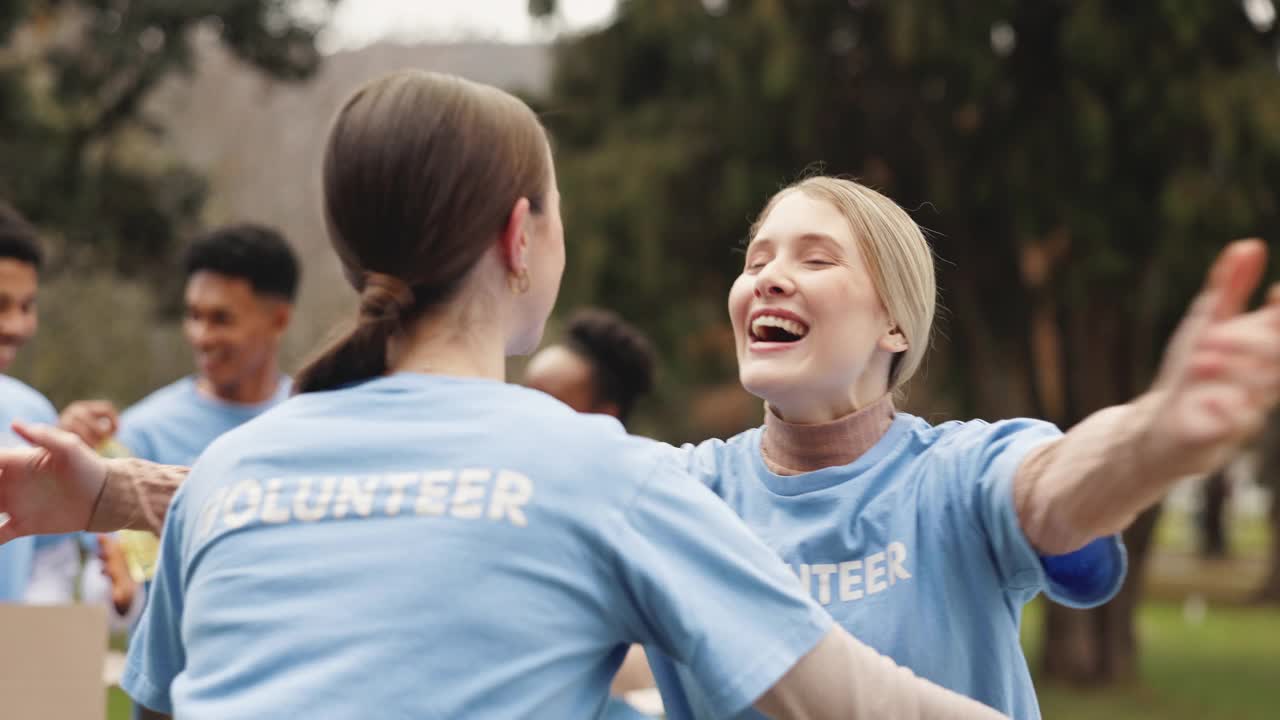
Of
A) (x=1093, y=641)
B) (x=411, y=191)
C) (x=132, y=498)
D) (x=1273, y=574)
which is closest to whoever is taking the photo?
(x=411, y=191)

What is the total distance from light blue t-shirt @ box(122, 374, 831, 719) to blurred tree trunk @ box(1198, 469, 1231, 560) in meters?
33.0

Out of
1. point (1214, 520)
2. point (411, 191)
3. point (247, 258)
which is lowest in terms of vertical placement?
point (1214, 520)

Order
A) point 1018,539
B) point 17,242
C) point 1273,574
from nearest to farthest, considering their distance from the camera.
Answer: point 1018,539 < point 17,242 < point 1273,574

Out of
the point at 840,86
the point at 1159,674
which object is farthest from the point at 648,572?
the point at 1159,674

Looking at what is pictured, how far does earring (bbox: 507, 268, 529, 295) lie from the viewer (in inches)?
76.0

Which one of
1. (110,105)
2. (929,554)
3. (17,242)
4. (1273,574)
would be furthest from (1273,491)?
(929,554)

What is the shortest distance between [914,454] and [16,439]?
3.05m

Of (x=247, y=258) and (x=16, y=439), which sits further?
(x=247, y=258)

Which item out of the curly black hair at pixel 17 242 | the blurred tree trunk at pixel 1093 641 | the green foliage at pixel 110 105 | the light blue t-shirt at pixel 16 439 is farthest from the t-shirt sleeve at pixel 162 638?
the green foliage at pixel 110 105

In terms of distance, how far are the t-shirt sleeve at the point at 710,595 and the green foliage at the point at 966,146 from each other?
8643 mm

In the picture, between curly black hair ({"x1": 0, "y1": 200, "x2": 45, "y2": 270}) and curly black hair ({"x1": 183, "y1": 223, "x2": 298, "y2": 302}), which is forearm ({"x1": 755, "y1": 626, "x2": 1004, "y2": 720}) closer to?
curly black hair ({"x1": 0, "y1": 200, "x2": 45, "y2": 270})

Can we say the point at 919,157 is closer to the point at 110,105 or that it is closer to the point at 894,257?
the point at 110,105

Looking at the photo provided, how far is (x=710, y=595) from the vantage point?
170 centimetres

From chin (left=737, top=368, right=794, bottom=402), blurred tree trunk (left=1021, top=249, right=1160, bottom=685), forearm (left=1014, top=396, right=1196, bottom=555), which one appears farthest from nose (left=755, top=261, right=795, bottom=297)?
blurred tree trunk (left=1021, top=249, right=1160, bottom=685)
